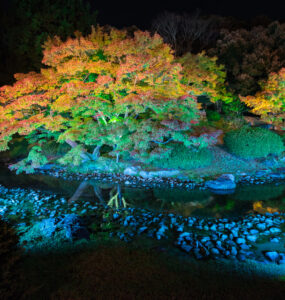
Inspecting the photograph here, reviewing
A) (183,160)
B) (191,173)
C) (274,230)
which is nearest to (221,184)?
(191,173)

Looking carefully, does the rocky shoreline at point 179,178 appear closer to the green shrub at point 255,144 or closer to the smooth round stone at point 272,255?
the green shrub at point 255,144

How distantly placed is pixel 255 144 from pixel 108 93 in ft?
24.9

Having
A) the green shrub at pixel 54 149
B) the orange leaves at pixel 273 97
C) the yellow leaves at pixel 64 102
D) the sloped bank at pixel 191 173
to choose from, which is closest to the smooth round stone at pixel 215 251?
the sloped bank at pixel 191 173

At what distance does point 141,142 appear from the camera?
28.4 ft

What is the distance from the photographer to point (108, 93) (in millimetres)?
8328

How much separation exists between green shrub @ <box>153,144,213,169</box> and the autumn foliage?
0.81 meters

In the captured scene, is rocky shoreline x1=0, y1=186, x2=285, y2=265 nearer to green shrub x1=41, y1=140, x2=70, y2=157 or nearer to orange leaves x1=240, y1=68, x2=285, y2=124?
green shrub x1=41, y1=140, x2=70, y2=157

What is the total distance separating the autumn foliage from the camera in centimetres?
770

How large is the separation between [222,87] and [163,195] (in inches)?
429

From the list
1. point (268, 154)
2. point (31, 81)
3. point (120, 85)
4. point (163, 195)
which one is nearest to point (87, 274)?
point (163, 195)

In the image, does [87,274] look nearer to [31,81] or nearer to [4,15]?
[31,81]

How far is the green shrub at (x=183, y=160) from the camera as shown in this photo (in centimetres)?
960

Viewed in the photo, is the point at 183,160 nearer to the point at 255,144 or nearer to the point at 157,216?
the point at 255,144

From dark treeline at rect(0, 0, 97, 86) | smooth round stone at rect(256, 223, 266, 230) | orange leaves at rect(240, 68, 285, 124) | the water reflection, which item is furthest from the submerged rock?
dark treeline at rect(0, 0, 97, 86)
